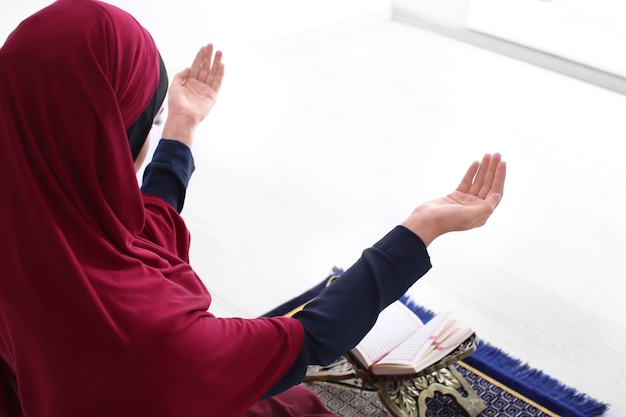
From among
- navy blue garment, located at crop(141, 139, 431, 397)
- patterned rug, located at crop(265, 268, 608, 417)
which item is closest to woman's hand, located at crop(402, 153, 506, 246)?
navy blue garment, located at crop(141, 139, 431, 397)

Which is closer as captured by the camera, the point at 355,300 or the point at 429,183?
the point at 355,300

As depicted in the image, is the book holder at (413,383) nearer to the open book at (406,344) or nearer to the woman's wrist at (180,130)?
the open book at (406,344)

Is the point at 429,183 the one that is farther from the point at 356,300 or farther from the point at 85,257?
the point at 85,257

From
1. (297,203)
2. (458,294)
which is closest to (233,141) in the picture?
(297,203)

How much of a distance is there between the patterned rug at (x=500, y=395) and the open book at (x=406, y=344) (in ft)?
0.40

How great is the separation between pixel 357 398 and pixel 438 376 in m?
0.22

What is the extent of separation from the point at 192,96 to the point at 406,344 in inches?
30.8

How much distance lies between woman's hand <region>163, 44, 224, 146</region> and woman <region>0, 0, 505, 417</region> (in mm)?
347

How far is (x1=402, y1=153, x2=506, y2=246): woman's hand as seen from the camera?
54.9 inches

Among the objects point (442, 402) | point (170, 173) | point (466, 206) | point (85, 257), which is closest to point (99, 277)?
point (85, 257)

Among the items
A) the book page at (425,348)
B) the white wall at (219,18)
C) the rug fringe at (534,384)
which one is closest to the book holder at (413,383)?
the book page at (425,348)

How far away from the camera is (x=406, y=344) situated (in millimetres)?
1951

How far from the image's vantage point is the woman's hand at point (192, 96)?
5.48 ft

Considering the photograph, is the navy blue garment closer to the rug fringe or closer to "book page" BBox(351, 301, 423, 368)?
"book page" BBox(351, 301, 423, 368)
